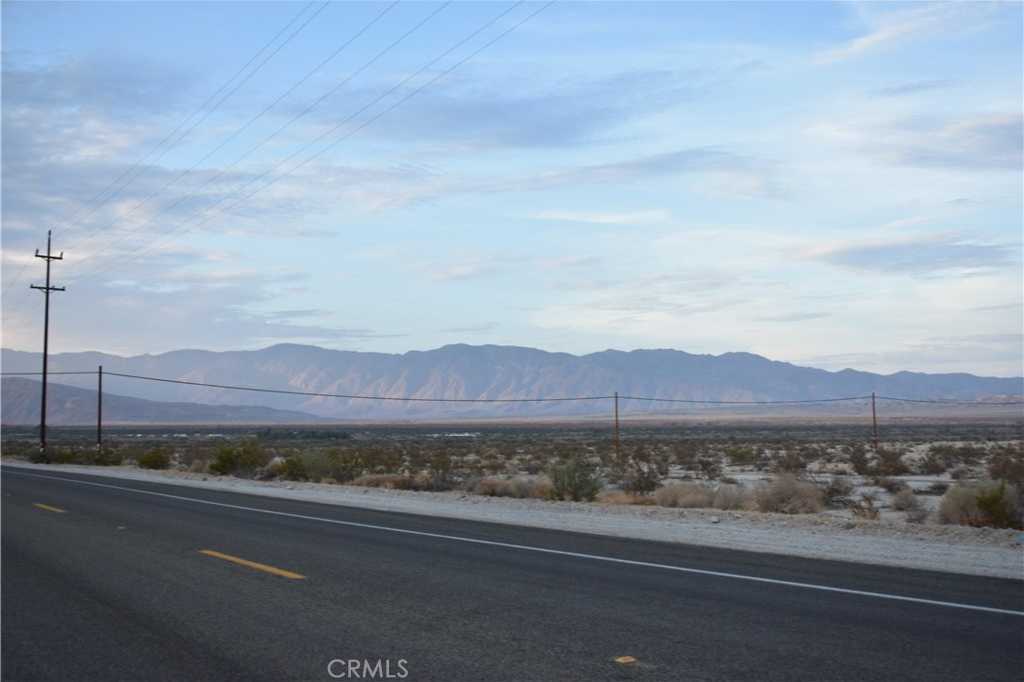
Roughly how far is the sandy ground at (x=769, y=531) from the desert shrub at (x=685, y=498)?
2.04 m

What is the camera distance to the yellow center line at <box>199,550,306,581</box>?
11273 mm

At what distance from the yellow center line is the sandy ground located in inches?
248

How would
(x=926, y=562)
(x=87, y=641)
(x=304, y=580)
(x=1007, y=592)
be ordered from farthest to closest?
1. (x=926, y=562)
2. (x=304, y=580)
3. (x=1007, y=592)
4. (x=87, y=641)

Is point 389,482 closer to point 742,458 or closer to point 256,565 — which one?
point 256,565

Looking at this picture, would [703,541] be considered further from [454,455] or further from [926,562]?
[454,455]

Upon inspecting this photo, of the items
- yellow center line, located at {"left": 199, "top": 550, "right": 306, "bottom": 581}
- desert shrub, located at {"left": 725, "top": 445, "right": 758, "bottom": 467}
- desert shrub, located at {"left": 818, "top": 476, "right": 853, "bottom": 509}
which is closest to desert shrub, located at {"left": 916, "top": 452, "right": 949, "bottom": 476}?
desert shrub, located at {"left": 725, "top": 445, "right": 758, "bottom": 467}

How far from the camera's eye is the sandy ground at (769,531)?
1305 cm

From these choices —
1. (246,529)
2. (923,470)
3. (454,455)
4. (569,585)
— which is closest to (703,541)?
(569,585)

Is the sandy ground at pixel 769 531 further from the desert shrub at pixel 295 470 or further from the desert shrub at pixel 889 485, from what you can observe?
the desert shrub at pixel 295 470

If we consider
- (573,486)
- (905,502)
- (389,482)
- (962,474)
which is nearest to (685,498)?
(573,486)

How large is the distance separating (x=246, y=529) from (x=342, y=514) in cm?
352

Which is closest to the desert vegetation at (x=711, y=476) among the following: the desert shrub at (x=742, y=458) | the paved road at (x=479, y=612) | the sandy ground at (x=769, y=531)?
the desert shrub at (x=742, y=458)

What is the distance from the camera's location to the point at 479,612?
30.1 ft

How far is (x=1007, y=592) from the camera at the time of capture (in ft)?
33.8
